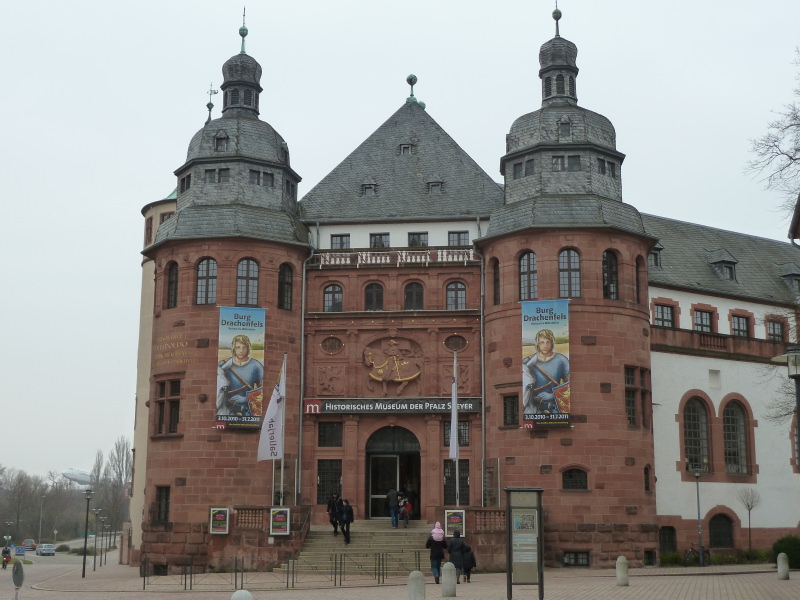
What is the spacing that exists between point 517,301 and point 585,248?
339cm

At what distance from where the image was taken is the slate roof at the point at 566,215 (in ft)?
143

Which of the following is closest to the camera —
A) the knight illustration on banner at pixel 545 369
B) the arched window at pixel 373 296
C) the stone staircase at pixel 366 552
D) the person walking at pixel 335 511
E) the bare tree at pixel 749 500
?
the stone staircase at pixel 366 552

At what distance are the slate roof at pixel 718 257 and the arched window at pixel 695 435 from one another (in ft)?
19.1

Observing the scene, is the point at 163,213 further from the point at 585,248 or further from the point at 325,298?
the point at 585,248

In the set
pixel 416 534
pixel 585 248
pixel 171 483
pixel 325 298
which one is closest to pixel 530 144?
pixel 585 248

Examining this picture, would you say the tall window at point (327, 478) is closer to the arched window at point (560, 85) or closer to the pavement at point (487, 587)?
the pavement at point (487, 587)

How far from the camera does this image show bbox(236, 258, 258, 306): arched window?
44.8 meters

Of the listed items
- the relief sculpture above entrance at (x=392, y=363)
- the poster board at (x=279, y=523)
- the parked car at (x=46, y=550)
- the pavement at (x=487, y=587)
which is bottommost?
the parked car at (x=46, y=550)

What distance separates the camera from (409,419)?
149ft

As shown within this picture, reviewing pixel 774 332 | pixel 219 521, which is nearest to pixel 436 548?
pixel 219 521

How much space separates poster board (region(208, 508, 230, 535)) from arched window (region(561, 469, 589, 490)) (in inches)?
497

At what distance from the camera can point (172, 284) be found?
4581 centimetres

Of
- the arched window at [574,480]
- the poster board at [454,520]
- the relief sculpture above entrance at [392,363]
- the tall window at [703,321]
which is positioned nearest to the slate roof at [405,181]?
the relief sculpture above entrance at [392,363]

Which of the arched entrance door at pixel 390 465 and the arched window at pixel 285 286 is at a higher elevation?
the arched window at pixel 285 286
